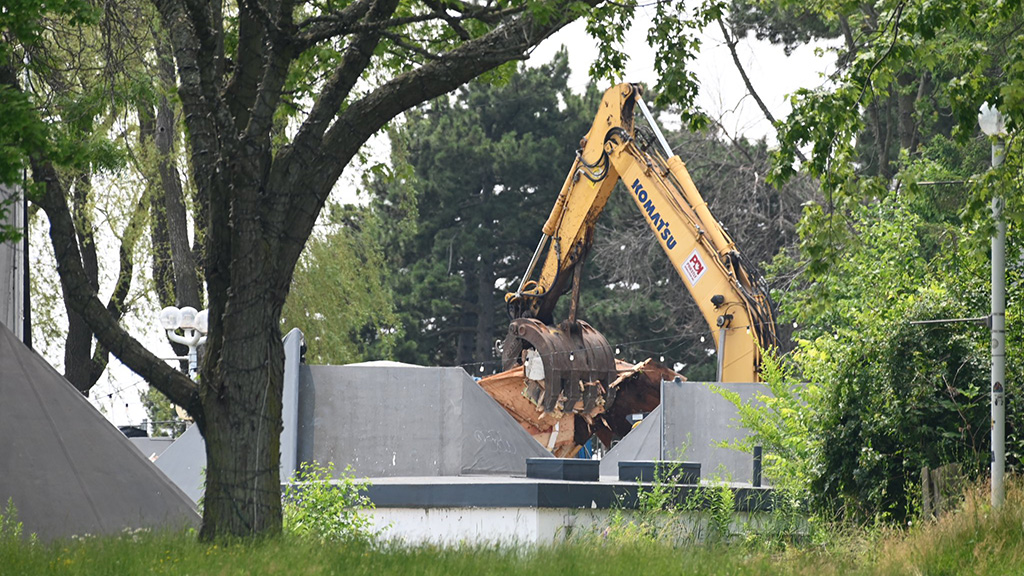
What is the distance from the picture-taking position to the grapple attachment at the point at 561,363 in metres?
23.2

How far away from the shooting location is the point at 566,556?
8.69 metres

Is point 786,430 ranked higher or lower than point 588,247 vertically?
lower

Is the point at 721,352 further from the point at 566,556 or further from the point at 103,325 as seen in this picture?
→ the point at 103,325

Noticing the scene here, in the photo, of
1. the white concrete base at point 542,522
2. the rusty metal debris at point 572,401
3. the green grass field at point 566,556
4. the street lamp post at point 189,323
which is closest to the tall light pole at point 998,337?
the green grass field at point 566,556

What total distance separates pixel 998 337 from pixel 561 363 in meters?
13.1

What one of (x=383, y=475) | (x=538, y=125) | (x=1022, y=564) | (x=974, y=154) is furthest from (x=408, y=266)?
(x=1022, y=564)

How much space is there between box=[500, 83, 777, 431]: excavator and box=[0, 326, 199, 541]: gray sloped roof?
35.9ft

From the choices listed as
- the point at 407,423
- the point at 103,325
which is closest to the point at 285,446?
the point at 407,423

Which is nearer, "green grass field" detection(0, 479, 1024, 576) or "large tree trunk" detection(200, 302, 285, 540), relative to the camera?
"green grass field" detection(0, 479, 1024, 576)

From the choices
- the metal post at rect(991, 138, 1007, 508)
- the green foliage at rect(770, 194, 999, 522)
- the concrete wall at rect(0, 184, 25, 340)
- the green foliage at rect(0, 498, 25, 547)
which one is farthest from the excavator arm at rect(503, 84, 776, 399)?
the green foliage at rect(0, 498, 25, 547)

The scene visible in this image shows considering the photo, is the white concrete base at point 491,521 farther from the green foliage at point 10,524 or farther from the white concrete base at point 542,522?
the green foliage at point 10,524

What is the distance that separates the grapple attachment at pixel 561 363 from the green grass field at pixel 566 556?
12291 mm

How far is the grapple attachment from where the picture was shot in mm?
23156

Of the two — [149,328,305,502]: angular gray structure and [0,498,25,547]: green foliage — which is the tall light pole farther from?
[149,328,305,502]: angular gray structure
